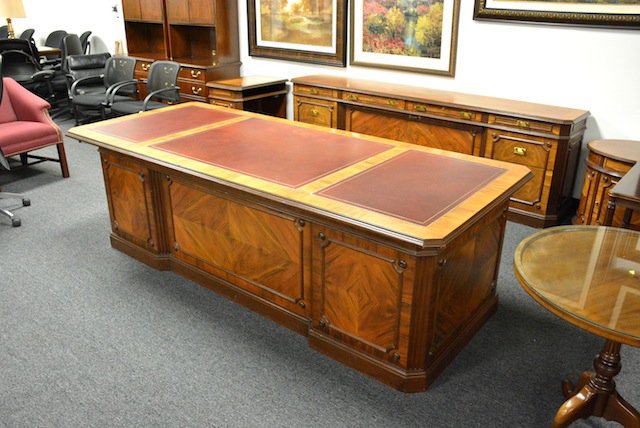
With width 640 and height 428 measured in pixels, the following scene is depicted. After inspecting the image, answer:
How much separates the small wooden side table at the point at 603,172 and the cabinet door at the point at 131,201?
7.30 ft

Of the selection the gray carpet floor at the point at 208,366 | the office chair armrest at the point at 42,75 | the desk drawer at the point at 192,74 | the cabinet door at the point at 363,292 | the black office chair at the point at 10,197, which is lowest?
the gray carpet floor at the point at 208,366

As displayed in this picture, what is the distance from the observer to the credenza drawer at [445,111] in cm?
324

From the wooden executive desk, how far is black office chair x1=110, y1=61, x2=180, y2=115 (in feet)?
5.78

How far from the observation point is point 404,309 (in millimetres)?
1760

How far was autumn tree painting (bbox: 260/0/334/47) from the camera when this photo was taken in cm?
422

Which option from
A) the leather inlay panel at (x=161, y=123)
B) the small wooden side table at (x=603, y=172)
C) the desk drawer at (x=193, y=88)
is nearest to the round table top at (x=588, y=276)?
the small wooden side table at (x=603, y=172)

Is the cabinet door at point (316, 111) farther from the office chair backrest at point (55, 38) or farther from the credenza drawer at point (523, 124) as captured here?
the office chair backrest at point (55, 38)

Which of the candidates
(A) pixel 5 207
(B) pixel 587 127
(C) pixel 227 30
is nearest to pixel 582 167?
(B) pixel 587 127

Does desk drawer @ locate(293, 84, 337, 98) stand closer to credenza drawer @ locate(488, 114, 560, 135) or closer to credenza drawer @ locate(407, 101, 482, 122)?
credenza drawer @ locate(407, 101, 482, 122)

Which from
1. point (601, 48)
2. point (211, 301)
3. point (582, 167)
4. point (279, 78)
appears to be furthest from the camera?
point (279, 78)

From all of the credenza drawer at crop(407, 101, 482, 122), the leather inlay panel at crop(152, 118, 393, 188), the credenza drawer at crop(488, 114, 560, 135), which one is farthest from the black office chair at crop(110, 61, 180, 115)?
the credenza drawer at crop(488, 114, 560, 135)

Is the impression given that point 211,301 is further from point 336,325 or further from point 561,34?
point 561,34

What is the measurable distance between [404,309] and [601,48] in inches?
89.3

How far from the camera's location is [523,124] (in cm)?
305
